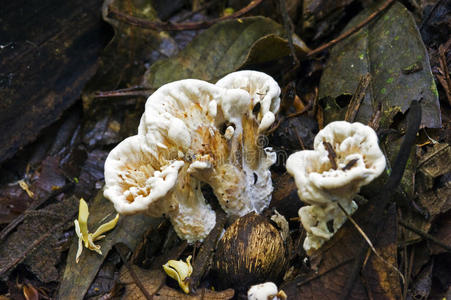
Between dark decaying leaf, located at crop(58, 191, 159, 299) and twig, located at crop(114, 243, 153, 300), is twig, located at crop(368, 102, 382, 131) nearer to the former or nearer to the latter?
dark decaying leaf, located at crop(58, 191, 159, 299)

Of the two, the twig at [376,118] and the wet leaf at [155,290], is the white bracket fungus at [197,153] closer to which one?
the wet leaf at [155,290]

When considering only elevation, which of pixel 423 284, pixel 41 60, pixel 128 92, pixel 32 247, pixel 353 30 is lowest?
pixel 32 247

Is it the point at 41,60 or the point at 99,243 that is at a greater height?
the point at 41,60

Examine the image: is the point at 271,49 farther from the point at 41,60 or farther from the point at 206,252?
the point at 41,60

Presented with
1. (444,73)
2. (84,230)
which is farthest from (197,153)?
(444,73)

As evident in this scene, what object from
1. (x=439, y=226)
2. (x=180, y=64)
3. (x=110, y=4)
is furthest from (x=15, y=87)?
(x=439, y=226)

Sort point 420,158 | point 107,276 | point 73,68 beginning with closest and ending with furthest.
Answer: point 420,158 → point 107,276 → point 73,68

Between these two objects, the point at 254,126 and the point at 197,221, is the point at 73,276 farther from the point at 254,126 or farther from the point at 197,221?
the point at 254,126
